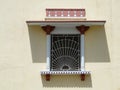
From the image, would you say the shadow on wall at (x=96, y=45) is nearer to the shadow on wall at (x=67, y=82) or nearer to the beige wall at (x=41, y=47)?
the beige wall at (x=41, y=47)

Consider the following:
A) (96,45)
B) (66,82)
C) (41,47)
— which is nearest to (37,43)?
(41,47)

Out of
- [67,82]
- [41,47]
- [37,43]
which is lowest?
[67,82]

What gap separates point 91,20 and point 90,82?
2.13m

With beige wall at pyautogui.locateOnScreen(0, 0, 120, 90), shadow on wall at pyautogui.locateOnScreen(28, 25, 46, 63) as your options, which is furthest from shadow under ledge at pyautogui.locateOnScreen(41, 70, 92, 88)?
Result: shadow on wall at pyautogui.locateOnScreen(28, 25, 46, 63)

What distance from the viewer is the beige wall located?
35.2ft

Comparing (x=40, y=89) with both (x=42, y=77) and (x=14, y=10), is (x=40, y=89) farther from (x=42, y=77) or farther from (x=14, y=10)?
(x=14, y=10)

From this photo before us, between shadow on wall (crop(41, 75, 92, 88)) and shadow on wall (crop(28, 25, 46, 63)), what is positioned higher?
shadow on wall (crop(28, 25, 46, 63))

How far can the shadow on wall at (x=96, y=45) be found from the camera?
10.8 m

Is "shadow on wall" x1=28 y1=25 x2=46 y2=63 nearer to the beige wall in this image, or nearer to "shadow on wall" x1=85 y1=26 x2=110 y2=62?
the beige wall

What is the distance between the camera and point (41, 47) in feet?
35.6

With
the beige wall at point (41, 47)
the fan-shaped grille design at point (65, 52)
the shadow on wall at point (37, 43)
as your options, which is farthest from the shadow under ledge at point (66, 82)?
the shadow on wall at point (37, 43)

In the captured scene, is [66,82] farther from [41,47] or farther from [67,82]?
[41,47]

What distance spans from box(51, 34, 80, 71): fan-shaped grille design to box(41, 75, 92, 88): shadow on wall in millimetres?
306

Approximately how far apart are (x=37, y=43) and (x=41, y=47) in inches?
7.8
